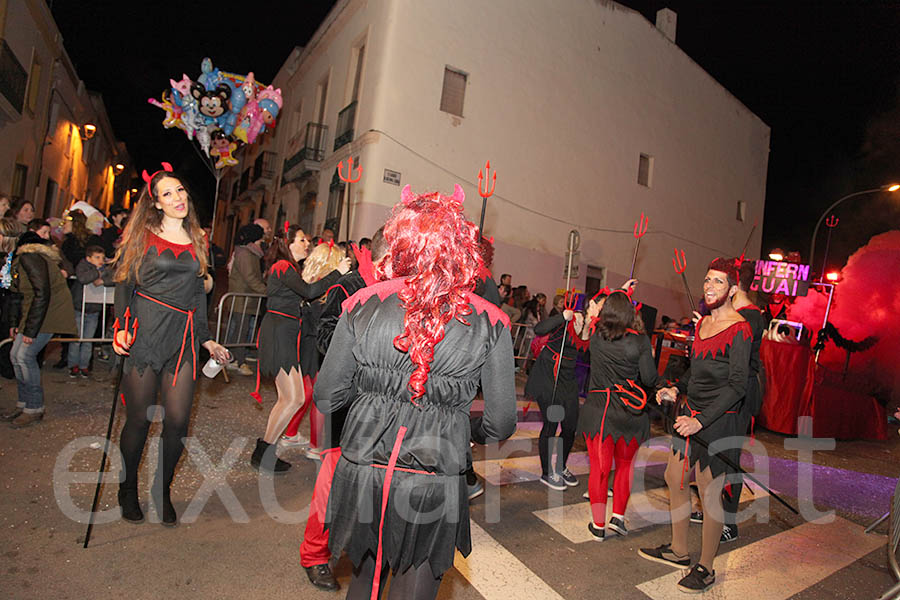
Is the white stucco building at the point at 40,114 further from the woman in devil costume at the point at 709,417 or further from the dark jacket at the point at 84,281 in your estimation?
the woman in devil costume at the point at 709,417

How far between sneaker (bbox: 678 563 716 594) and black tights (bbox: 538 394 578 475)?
1.72m

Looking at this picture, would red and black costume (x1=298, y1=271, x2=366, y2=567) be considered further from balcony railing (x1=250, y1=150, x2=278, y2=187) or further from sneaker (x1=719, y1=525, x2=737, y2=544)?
balcony railing (x1=250, y1=150, x2=278, y2=187)

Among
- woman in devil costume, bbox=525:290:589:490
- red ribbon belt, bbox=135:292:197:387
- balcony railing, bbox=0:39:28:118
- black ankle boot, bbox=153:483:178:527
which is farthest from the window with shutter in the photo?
black ankle boot, bbox=153:483:178:527

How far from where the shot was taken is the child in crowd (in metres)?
6.48

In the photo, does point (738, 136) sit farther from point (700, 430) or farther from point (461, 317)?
point (461, 317)

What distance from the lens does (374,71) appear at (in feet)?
45.7

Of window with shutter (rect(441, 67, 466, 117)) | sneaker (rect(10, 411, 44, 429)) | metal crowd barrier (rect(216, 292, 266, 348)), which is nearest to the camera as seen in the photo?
sneaker (rect(10, 411, 44, 429))

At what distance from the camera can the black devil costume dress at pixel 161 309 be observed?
325cm

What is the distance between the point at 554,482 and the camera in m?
5.16

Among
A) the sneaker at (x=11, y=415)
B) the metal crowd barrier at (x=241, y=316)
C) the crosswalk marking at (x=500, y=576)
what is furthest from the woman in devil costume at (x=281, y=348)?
the metal crowd barrier at (x=241, y=316)

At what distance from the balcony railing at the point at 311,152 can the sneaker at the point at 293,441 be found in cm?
1351

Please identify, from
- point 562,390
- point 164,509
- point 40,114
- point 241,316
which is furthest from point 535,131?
point 40,114

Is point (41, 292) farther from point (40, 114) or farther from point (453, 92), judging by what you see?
point (40, 114)

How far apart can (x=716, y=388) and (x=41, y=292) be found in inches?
217
